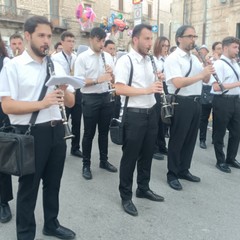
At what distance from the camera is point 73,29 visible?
3045 cm

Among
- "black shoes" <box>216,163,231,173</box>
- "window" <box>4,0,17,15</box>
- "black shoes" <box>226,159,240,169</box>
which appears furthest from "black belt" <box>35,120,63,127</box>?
"window" <box>4,0,17,15</box>

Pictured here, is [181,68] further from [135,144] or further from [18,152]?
[18,152]

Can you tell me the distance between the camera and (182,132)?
4008 mm

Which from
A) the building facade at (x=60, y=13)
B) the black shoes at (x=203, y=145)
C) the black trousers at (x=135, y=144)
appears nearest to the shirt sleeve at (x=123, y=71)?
the black trousers at (x=135, y=144)

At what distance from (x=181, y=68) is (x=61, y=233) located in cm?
239

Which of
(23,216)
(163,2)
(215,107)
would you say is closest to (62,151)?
(23,216)

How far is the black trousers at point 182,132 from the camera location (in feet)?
12.9

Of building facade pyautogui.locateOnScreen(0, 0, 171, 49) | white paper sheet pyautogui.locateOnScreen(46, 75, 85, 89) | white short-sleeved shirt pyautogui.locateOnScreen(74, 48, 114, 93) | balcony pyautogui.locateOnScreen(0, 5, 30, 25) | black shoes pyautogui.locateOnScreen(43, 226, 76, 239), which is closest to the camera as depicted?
white paper sheet pyautogui.locateOnScreen(46, 75, 85, 89)

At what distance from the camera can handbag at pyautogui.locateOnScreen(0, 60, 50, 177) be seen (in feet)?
7.72

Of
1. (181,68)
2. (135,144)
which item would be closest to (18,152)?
(135,144)

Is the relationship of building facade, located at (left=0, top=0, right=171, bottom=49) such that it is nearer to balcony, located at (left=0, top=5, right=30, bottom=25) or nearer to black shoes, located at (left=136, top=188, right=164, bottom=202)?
balcony, located at (left=0, top=5, right=30, bottom=25)

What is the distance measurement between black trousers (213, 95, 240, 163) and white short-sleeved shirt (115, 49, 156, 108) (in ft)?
5.46

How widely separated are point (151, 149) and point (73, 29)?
95.0 ft

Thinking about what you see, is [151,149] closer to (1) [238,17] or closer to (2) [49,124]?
(2) [49,124]
